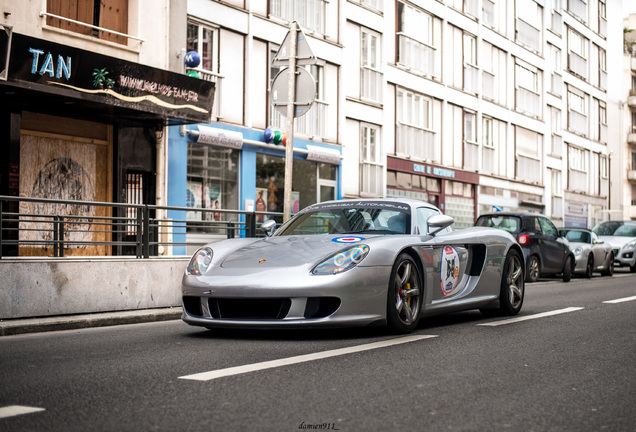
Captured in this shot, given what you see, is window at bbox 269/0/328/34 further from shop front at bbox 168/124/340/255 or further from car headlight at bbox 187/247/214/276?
car headlight at bbox 187/247/214/276

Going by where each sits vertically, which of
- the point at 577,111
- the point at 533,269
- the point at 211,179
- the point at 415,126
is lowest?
the point at 533,269

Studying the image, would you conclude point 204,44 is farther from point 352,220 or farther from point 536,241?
point 352,220

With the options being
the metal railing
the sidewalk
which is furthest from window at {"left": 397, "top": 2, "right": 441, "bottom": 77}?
the sidewalk

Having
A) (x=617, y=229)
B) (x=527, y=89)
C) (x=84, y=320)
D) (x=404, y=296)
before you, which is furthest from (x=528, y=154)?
(x=404, y=296)

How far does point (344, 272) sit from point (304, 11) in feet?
63.6

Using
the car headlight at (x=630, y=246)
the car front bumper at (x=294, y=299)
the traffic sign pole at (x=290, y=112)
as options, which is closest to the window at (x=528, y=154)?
the car headlight at (x=630, y=246)

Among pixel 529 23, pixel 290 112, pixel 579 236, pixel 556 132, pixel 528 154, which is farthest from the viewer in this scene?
pixel 556 132

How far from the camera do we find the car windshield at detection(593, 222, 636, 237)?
2798 cm

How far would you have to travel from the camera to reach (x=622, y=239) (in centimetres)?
2712

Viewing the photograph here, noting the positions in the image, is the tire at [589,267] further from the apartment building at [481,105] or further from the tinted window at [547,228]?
the apartment building at [481,105]

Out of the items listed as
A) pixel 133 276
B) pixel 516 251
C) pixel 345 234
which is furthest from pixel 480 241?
pixel 133 276

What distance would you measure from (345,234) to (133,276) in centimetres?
362

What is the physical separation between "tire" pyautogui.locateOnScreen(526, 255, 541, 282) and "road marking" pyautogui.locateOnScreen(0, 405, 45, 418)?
15637 mm

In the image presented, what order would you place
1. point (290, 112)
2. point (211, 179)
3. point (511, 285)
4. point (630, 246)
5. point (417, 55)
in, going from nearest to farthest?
point (511, 285)
point (290, 112)
point (211, 179)
point (630, 246)
point (417, 55)
